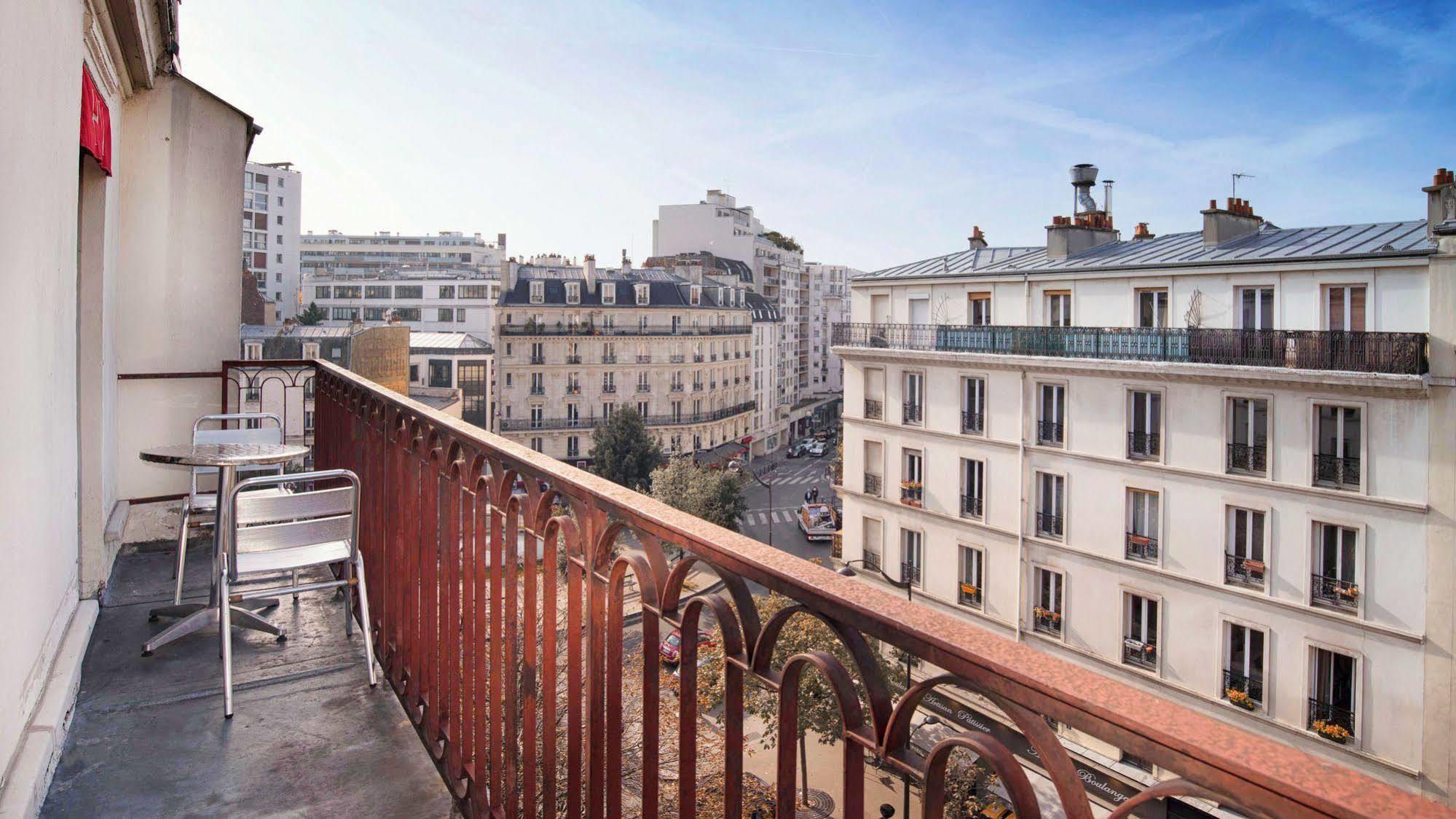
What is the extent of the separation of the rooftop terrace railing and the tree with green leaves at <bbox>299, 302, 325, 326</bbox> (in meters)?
58.0

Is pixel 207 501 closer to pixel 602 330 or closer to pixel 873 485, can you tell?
pixel 873 485

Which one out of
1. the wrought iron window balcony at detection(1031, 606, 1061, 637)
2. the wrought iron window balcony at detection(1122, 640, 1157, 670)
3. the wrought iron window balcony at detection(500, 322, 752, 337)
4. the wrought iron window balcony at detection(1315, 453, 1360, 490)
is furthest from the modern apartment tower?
the wrought iron window balcony at detection(1315, 453, 1360, 490)

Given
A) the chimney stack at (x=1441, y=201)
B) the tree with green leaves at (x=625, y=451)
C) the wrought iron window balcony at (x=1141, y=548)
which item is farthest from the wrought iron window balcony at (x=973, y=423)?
the tree with green leaves at (x=625, y=451)

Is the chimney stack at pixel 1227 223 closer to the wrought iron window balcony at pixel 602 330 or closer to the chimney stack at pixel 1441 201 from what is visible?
the chimney stack at pixel 1441 201

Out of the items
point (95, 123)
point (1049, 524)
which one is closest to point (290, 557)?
point (95, 123)

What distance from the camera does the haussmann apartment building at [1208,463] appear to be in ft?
45.0

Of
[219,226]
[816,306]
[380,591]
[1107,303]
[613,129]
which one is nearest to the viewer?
[380,591]

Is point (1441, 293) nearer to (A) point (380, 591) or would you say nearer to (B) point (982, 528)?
(B) point (982, 528)

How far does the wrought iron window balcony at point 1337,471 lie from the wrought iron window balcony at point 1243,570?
1730 mm

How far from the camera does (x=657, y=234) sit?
6638 cm

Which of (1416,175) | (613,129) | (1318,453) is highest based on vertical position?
(613,129)

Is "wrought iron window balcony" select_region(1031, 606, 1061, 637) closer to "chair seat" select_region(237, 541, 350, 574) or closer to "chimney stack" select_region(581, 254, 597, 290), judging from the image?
"chair seat" select_region(237, 541, 350, 574)

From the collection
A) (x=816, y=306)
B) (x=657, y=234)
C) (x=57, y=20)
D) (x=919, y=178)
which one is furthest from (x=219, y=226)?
(x=919, y=178)

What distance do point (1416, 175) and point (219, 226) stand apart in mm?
17891
